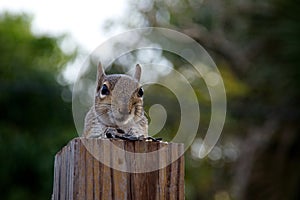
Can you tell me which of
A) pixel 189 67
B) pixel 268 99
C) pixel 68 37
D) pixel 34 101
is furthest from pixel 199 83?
pixel 68 37

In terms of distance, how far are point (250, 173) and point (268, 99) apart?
679mm

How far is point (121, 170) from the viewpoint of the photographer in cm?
114

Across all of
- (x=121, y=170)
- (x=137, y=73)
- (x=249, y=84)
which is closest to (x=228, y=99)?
(x=249, y=84)

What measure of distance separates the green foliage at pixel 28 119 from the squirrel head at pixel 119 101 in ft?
13.6

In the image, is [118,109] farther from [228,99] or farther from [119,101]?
[228,99]

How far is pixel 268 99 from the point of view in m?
6.10

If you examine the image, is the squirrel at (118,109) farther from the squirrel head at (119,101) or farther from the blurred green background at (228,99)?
the blurred green background at (228,99)

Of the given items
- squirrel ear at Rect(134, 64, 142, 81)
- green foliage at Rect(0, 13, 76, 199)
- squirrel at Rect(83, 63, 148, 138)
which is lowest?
squirrel at Rect(83, 63, 148, 138)

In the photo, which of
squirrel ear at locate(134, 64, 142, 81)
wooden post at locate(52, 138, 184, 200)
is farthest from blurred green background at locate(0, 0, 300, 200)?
wooden post at locate(52, 138, 184, 200)

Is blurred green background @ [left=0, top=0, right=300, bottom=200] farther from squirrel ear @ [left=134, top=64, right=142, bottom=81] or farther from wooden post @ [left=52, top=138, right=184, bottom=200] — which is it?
wooden post @ [left=52, top=138, right=184, bottom=200]

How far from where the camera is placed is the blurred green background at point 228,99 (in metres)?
5.66

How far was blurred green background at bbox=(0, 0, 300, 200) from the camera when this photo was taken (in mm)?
5664

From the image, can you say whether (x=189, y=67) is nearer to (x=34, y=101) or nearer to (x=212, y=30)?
(x=212, y=30)

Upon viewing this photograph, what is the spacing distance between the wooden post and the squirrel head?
127mm
